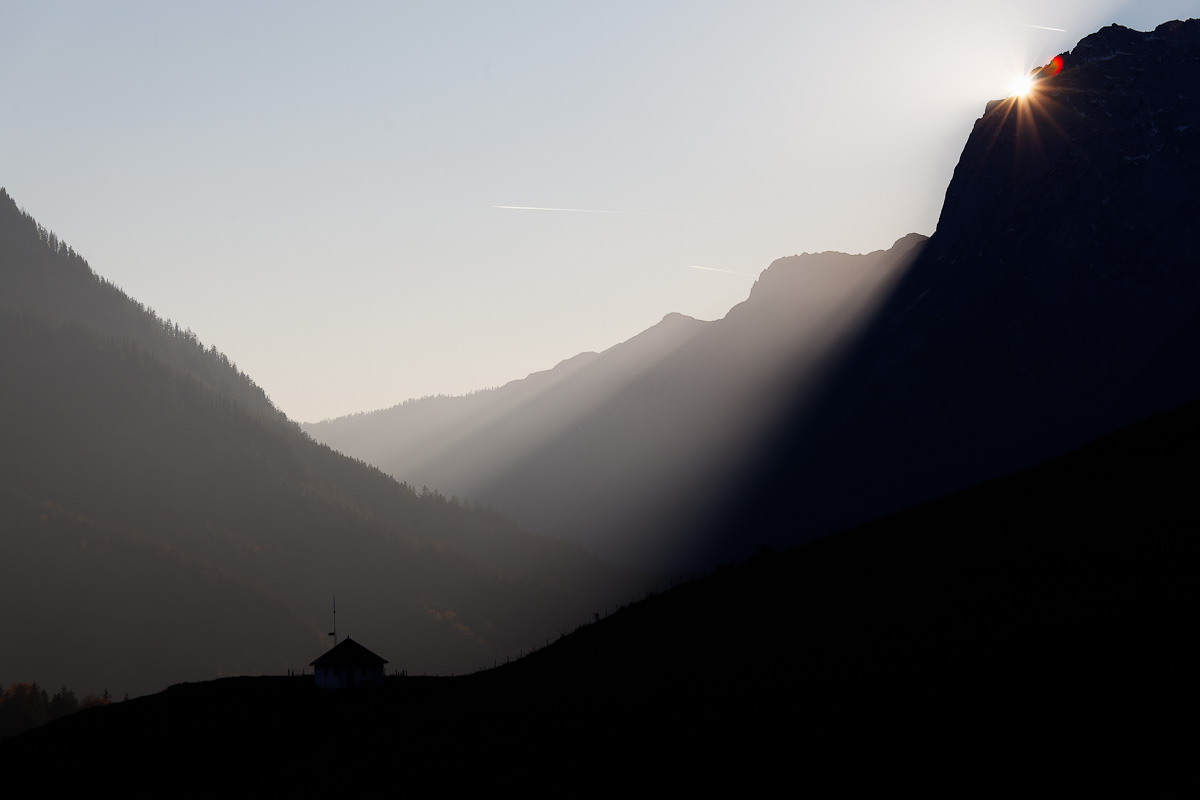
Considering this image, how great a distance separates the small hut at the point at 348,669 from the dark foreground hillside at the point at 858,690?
39.2ft

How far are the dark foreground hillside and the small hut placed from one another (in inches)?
470

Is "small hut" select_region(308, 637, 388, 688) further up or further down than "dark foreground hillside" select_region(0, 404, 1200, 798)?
further up

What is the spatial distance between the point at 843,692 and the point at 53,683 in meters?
201

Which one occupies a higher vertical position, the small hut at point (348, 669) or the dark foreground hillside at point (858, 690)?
the small hut at point (348, 669)

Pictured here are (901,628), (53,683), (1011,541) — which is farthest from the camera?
(53,683)

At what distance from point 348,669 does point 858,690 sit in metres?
48.4

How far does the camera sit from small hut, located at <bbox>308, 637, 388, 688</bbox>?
2729 inches

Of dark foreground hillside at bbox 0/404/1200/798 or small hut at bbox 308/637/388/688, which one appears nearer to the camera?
dark foreground hillside at bbox 0/404/1200/798

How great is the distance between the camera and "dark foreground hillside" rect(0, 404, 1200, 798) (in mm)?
22703

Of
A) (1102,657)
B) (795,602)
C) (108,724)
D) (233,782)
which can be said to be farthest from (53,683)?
(1102,657)

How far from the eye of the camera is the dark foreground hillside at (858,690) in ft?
74.5

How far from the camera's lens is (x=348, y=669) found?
69.6m

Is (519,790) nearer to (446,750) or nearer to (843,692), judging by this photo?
(446,750)

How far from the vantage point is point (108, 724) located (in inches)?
2234
